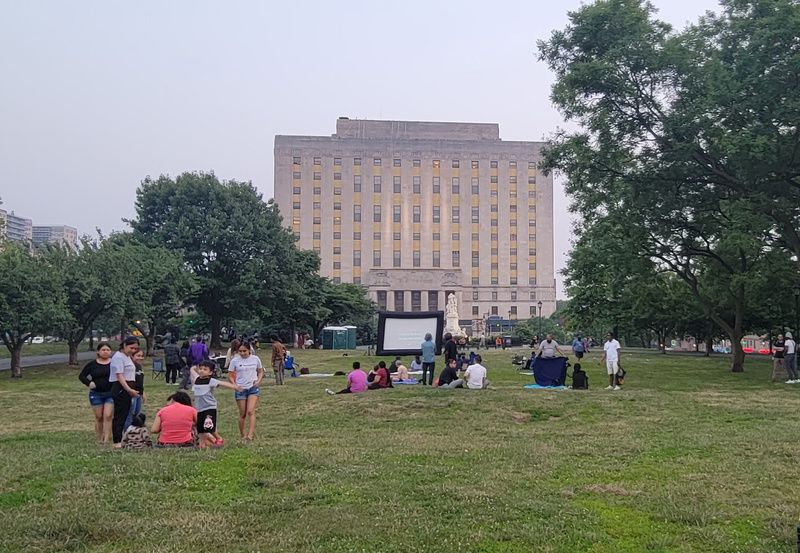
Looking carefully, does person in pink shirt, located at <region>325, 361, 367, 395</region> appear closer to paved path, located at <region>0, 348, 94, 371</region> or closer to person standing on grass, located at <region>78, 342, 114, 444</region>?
person standing on grass, located at <region>78, 342, 114, 444</region>

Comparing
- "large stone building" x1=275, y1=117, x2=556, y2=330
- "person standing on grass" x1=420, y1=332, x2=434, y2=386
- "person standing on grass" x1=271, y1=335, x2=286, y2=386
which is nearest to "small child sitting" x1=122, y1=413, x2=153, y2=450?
"person standing on grass" x1=420, y1=332, x2=434, y2=386

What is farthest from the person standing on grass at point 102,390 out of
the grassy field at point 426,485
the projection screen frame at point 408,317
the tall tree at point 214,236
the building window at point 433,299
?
the building window at point 433,299

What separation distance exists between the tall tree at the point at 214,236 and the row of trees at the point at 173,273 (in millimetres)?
64

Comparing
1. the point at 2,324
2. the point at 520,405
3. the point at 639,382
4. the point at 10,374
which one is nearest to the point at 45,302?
the point at 2,324

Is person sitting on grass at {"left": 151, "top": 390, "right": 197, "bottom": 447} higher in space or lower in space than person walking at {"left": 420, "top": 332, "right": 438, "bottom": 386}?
lower

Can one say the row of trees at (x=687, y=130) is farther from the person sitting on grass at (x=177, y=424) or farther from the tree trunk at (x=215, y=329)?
the tree trunk at (x=215, y=329)

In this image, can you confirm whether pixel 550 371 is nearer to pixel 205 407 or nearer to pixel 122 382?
pixel 205 407

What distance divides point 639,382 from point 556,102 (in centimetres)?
920

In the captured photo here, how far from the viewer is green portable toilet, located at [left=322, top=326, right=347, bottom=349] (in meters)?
55.2

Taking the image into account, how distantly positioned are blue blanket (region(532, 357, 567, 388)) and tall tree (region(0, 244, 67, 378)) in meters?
17.2

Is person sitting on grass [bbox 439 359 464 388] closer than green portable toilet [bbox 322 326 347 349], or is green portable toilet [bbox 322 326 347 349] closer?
person sitting on grass [bbox 439 359 464 388]

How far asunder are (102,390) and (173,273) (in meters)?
27.8

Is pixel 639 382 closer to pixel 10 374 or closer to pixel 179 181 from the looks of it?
pixel 10 374

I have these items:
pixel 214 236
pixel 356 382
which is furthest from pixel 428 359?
pixel 214 236
